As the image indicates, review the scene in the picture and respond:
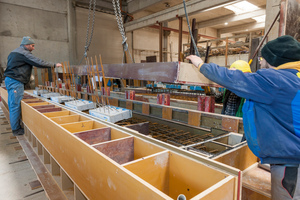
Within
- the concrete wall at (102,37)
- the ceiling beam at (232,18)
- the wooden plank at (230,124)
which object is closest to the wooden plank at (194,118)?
the wooden plank at (230,124)

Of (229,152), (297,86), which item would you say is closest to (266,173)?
(229,152)

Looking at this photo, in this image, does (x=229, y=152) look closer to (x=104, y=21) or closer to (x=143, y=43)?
(x=104, y=21)

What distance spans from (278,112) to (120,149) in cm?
150

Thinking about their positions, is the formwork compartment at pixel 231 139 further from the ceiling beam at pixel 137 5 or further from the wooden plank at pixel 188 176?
the ceiling beam at pixel 137 5

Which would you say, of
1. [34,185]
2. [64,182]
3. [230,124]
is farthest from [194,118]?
[34,185]

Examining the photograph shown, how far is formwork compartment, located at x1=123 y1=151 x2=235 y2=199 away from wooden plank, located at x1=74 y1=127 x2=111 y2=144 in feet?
3.60

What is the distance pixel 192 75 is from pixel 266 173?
4.63ft

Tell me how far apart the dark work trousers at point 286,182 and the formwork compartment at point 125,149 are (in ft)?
3.49

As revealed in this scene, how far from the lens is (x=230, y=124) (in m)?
3.01

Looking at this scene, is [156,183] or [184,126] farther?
[184,126]

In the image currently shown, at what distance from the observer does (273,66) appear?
159cm

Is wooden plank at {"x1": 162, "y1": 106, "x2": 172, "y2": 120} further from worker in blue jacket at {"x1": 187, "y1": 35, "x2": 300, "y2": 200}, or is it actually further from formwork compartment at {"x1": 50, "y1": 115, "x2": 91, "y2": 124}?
worker in blue jacket at {"x1": 187, "y1": 35, "x2": 300, "y2": 200}

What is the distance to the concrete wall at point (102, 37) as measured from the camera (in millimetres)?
13047

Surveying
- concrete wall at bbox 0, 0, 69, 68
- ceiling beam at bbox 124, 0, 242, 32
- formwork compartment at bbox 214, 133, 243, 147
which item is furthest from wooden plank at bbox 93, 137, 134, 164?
concrete wall at bbox 0, 0, 69, 68
